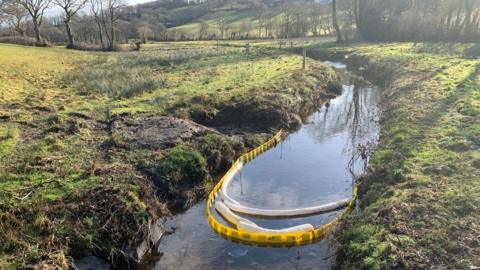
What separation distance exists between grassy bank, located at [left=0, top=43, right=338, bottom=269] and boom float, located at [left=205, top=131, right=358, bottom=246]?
964 millimetres

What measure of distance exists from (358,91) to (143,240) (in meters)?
27.7

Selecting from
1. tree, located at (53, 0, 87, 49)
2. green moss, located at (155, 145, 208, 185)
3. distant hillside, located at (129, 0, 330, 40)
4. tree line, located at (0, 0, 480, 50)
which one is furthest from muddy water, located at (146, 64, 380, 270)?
distant hillside, located at (129, 0, 330, 40)

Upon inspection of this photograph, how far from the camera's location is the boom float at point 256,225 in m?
13.6

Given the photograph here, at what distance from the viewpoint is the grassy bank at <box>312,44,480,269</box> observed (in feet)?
35.5

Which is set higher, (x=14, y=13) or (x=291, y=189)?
(x=14, y=13)

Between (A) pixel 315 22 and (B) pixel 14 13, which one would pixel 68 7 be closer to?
(B) pixel 14 13

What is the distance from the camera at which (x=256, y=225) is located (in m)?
14.6

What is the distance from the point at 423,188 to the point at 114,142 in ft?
42.3

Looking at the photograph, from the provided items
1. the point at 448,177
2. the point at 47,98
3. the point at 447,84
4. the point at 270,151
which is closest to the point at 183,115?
the point at 270,151

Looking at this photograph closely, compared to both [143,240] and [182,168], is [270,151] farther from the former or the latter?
[143,240]

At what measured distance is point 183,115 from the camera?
23.3m

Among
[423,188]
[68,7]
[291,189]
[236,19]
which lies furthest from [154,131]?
[236,19]

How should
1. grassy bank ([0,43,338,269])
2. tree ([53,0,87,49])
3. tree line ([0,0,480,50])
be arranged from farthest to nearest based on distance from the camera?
tree ([53,0,87,49]) < tree line ([0,0,480,50]) < grassy bank ([0,43,338,269])

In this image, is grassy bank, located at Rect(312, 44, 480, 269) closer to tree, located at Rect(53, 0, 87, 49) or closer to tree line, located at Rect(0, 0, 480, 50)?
tree line, located at Rect(0, 0, 480, 50)
